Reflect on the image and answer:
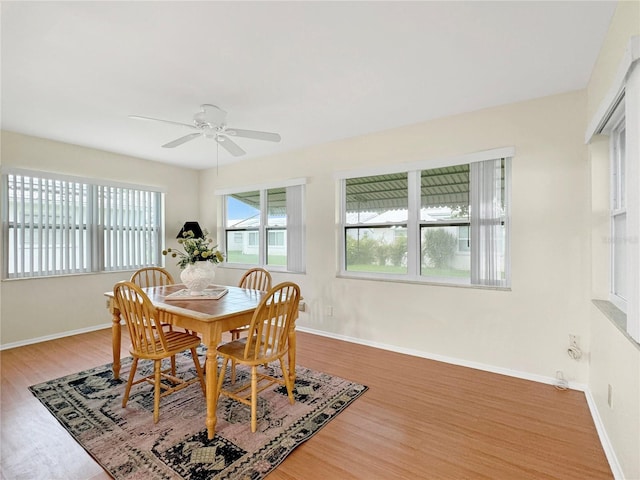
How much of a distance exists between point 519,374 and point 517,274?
0.92 meters

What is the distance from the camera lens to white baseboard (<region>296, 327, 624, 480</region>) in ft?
5.98

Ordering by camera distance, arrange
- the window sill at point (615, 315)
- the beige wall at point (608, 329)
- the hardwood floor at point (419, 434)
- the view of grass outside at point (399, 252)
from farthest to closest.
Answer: the view of grass outside at point (399, 252) < the hardwood floor at point (419, 434) < the window sill at point (615, 315) < the beige wall at point (608, 329)

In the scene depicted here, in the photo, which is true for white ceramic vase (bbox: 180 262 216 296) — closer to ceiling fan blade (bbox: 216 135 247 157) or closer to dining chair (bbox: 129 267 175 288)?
dining chair (bbox: 129 267 175 288)

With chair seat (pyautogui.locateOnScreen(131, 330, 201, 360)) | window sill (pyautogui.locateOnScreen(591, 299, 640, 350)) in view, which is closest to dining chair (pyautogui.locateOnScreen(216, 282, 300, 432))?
A: chair seat (pyautogui.locateOnScreen(131, 330, 201, 360))

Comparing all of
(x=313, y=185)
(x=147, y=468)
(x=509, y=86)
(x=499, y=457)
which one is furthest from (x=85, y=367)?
(x=509, y=86)

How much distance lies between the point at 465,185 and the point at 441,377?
1.93 meters

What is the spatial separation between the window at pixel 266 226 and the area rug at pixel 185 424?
2062 mm

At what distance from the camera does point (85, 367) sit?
3186 millimetres

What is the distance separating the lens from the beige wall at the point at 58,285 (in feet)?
12.5

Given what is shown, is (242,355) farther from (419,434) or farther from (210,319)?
(419,434)

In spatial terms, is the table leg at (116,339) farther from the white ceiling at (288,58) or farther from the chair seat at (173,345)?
the white ceiling at (288,58)

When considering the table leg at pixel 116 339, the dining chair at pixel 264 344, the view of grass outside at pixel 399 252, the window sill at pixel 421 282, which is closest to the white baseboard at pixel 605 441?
the window sill at pixel 421 282

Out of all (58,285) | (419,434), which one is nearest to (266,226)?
(58,285)

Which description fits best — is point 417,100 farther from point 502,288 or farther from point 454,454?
point 454,454
